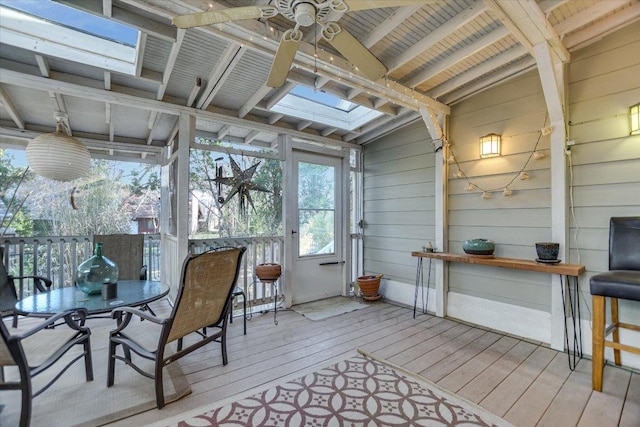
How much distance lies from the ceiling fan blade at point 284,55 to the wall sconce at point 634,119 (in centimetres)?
279

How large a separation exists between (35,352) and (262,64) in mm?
2753

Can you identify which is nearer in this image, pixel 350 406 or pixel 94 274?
pixel 350 406

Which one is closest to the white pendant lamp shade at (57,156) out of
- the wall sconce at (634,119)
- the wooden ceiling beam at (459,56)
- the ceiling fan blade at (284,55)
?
the ceiling fan blade at (284,55)

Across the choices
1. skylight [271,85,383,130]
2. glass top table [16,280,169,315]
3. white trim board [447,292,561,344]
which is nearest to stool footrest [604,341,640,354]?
white trim board [447,292,561,344]

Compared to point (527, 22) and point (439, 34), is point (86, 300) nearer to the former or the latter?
point (439, 34)

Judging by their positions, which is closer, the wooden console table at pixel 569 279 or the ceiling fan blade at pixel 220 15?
the ceiling fan blade at pixel 220 15

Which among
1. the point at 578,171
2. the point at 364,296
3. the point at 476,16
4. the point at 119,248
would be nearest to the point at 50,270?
the point at 119,248

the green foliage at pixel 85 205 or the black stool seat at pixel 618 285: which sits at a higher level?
the green foliage at pixel 85 205

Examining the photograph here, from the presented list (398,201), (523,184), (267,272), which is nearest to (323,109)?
(398,201)

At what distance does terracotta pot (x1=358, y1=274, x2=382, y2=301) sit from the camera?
431cm

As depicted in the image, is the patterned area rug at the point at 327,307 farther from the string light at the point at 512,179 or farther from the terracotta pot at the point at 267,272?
the string light at the point at 512,179

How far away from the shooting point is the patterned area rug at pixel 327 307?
3809 millimetres

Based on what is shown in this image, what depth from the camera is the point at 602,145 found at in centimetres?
265

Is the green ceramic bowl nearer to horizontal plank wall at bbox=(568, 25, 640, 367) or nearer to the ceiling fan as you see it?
horizontal plank wall at bbox=(568, 25, 640, 367)
